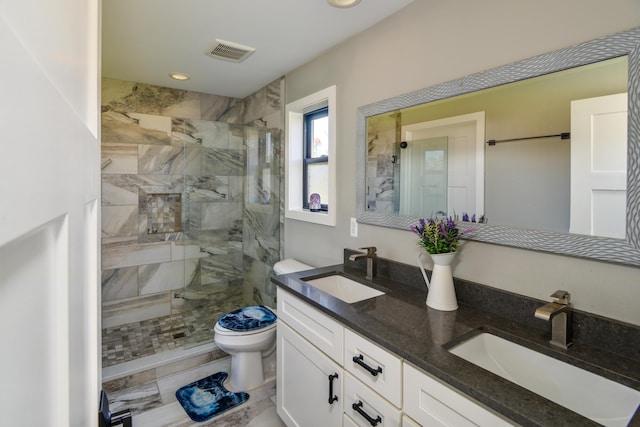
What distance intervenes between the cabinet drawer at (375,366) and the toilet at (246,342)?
112 centimetres

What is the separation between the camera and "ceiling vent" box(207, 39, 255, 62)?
2.21 meters

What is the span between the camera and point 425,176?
170 centimetres

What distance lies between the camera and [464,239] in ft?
4.87

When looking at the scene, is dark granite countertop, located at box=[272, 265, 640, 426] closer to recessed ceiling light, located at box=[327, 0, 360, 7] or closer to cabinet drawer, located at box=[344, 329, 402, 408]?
cabinet drawer, located at box=[344, 329, 402, 408]

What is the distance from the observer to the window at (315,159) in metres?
2.62

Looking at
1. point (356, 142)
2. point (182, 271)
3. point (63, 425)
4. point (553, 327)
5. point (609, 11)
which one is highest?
point (609, 11)

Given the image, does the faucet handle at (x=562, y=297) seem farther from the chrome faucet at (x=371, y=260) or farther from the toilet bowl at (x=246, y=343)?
the toilet bowl at (x=246, y=343)

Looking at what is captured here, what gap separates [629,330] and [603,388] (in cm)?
22

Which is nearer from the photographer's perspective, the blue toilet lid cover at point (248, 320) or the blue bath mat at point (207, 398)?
the blue bath mat at point (207, 398)

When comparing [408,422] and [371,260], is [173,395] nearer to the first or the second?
[371,260]

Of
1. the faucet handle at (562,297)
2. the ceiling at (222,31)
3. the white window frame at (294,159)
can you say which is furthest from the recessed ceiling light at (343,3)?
the faucet handle at (562,297)

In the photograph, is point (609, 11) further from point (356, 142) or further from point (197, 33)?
point (197, 33)

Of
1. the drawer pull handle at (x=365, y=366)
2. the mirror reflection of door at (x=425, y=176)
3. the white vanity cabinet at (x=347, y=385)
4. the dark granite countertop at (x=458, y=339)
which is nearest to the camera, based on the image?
the dark granite countertop at (x=458, y=339)

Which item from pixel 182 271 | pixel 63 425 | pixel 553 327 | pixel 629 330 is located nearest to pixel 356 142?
pixel 553 327
